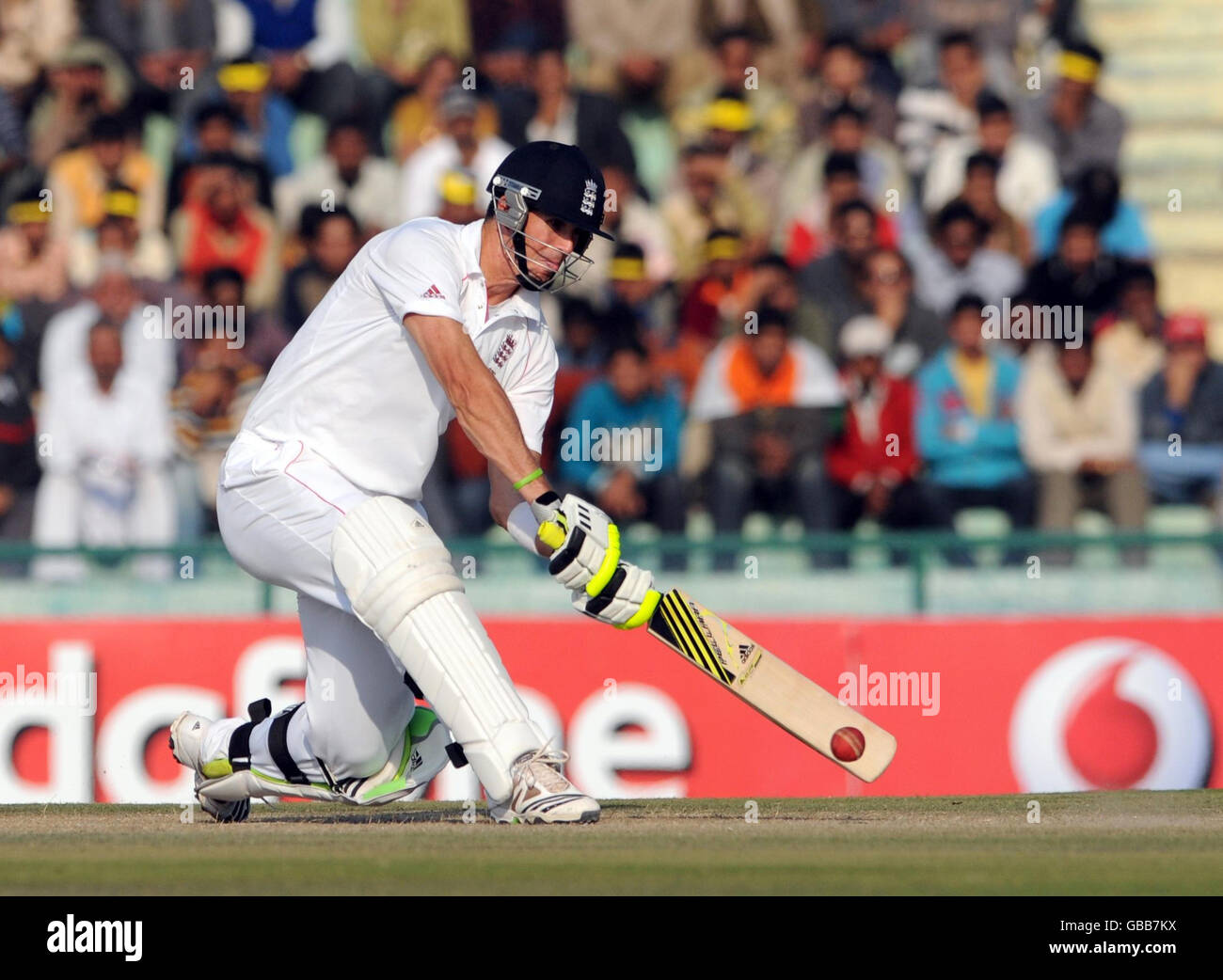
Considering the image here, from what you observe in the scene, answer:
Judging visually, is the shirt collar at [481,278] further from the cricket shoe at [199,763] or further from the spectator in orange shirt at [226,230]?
the spectator in orange shirt at [226,230]

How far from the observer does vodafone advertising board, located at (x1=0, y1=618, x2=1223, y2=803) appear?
9125 millimetres

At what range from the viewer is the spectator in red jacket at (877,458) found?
1017 centimetres

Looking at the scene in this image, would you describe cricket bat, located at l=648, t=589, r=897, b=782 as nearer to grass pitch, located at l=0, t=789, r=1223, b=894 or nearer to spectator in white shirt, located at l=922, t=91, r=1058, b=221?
grass pitch, located at l=0, t=789, r=1223, b=894

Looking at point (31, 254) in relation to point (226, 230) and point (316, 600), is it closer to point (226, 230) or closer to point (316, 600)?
point (226, 230)

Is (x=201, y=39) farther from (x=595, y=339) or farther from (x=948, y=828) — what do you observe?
(x=948, y=828)

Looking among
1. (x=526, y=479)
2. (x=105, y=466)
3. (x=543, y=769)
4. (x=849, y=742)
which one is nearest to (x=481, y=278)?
(x=526, y=479)

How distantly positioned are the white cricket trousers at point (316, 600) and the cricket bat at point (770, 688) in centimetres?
84

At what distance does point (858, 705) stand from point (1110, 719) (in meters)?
1.09

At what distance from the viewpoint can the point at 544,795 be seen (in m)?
5.77

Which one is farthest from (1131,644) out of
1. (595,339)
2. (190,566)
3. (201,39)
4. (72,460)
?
(201,39)

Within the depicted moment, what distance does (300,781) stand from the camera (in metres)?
6.34

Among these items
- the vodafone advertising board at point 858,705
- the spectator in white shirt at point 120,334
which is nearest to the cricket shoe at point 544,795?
the vodafone advertising board at point 858,705

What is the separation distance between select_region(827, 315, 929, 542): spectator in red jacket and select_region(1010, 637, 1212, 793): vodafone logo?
1.30 metres

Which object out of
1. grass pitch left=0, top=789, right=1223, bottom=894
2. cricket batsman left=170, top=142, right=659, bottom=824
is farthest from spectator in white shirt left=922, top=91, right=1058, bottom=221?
cricket batsman left=170, top=142, right=659, bottom=824
